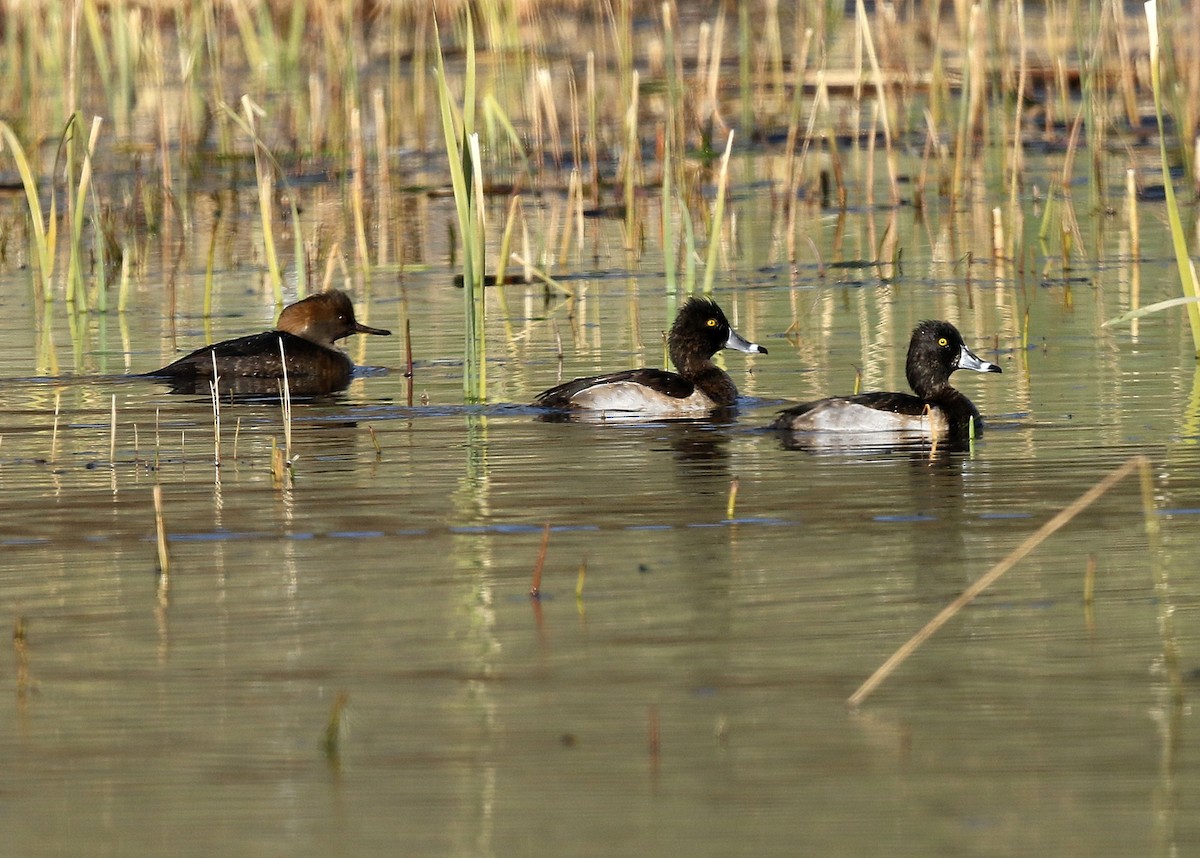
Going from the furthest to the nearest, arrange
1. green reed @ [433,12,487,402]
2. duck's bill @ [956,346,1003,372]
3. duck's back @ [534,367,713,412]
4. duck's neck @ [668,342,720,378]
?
1. duck's neck @ [668,342,720,378]
2. duck's bill @ [956,346,1003,372]
3. duck's back @ [534,367,713,412]
4. green reed @ [433,12,487,402]

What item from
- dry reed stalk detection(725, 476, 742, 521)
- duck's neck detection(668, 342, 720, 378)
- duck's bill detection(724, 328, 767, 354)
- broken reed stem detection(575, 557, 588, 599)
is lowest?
broken reed stem detection(575, 557, 588, 599)

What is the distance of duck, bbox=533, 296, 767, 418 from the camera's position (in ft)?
32.7

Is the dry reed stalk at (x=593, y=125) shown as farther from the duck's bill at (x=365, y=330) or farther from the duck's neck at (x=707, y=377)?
the duck's neck at (x=707, y=377)

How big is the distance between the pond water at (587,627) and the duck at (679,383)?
26 cm

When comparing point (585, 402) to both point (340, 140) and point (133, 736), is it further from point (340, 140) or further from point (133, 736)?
point (340, 140)

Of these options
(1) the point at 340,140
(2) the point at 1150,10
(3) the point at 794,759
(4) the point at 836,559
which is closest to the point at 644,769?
(3) the point at 794,759

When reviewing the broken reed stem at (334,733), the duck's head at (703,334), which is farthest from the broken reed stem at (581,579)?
the duck's head at (703,334)

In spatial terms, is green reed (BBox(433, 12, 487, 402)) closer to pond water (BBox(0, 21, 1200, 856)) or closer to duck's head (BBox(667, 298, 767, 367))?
pond water (BBox(0, 21, 1200, 856))

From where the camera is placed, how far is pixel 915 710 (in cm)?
464

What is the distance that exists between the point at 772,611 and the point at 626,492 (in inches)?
82.2

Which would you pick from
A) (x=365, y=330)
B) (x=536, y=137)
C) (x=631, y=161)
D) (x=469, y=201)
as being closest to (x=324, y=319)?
(x=365, y=330)

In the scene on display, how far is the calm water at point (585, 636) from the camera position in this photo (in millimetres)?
4078

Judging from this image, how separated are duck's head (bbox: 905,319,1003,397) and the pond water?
0.22 metres

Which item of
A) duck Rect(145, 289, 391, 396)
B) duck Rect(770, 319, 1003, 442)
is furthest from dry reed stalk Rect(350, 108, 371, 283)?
duck Rect(770, 319, 1003, 442)
